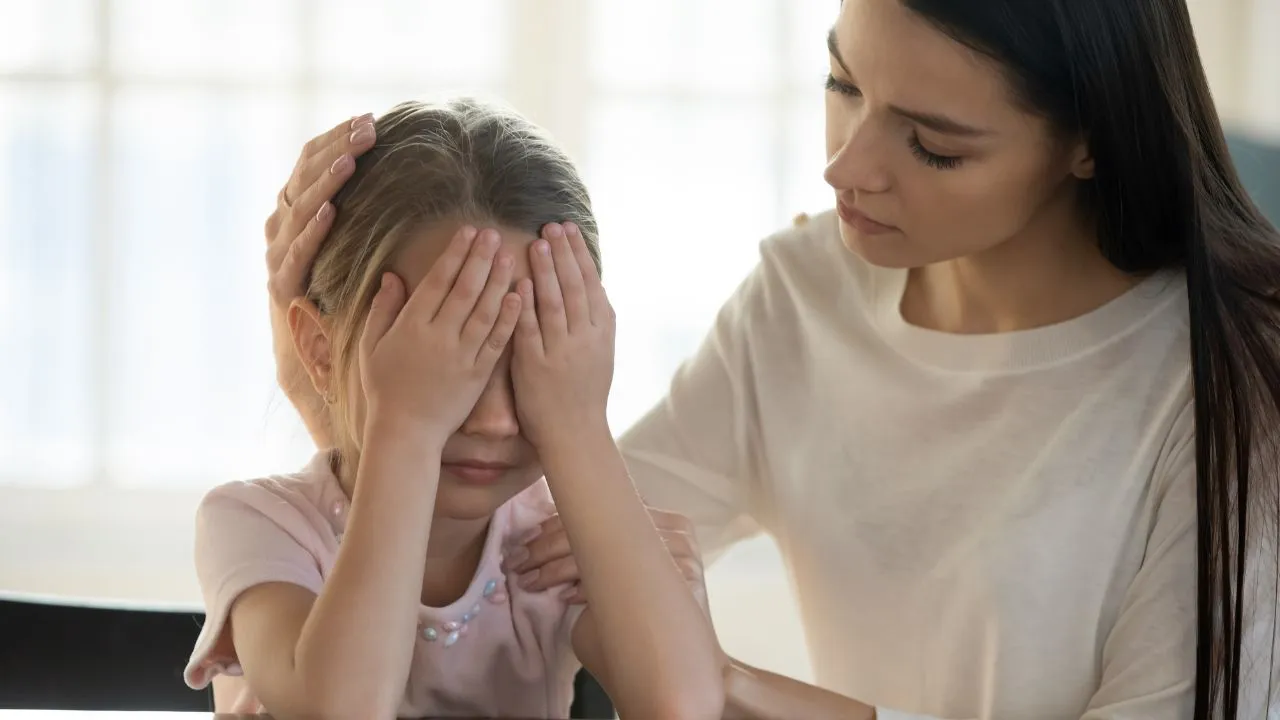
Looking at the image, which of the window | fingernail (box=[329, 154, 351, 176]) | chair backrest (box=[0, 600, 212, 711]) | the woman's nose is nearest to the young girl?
fingernail (box=[329, 154, 351, 176])

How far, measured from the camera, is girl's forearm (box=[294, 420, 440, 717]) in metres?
0.97

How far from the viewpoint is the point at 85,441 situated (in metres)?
3.61

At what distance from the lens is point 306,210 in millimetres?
1142

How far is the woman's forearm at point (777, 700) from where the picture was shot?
3.66 ft

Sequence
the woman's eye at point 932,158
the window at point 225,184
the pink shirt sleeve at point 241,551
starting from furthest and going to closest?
1. the window at point 225,184
2. the woman's eye at point 932,158
3. the pink shirt sleeve at point 241,551

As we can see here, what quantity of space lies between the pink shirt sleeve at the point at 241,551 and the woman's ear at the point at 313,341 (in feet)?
0.36

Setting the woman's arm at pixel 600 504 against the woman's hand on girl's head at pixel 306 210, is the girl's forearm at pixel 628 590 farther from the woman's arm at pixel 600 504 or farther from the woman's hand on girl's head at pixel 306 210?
the woman's hand on girl's head at pixel 306 210

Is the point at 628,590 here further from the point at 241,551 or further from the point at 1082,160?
the point at 1082,160

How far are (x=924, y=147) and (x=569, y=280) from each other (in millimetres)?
368

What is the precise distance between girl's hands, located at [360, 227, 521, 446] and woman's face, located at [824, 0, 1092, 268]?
0.37 metres

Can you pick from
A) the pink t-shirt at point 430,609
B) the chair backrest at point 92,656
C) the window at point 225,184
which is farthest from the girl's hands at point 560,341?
the window at point 225,184

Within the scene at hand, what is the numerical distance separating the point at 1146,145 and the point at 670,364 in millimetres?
2474

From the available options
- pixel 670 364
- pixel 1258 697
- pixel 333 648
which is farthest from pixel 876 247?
pixel 670 364

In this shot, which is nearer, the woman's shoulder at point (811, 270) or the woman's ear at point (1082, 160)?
the woman's ear at point (1082, 160)
